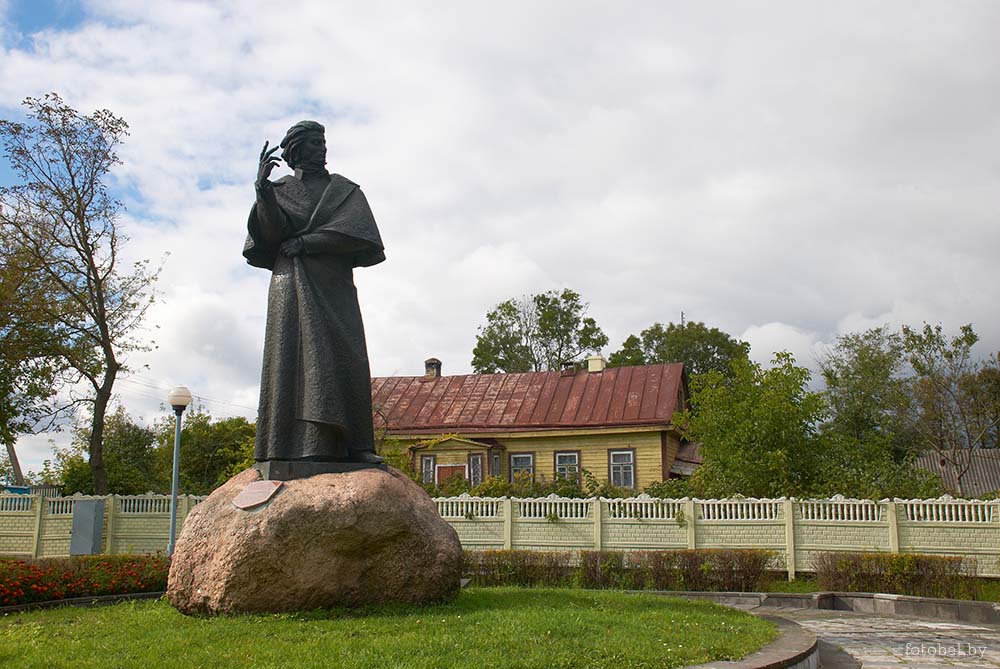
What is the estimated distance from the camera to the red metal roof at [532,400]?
27.2 metres

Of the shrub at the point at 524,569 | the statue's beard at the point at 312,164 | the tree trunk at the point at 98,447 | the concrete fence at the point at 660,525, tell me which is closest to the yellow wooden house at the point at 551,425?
the tree trunk at the point at 98,447

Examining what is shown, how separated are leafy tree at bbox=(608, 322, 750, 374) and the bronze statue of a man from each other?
3518cm

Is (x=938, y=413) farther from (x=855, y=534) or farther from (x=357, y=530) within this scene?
(x=357, y=530)

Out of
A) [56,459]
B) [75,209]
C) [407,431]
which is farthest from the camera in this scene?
[56,459]

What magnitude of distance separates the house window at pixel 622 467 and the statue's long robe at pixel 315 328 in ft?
64.6

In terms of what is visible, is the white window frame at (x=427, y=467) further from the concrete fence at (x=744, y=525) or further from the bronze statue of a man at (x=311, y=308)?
the bronze statue of a man at (x=311, y=308)

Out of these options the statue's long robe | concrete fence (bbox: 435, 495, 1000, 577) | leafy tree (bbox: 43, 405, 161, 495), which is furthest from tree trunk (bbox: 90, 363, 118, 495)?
the statue's long robe

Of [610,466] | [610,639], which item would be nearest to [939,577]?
[610,639]

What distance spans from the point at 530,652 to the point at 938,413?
28330 millimetres

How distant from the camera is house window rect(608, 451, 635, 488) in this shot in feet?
87.2

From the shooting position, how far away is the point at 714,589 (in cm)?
1291

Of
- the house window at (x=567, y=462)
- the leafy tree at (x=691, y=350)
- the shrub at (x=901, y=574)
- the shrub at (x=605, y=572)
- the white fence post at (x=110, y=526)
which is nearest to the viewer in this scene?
the shrub at (x=901, y=574)

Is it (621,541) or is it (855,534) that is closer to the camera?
(855,534)

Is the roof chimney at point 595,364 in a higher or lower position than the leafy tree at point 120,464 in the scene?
higher
